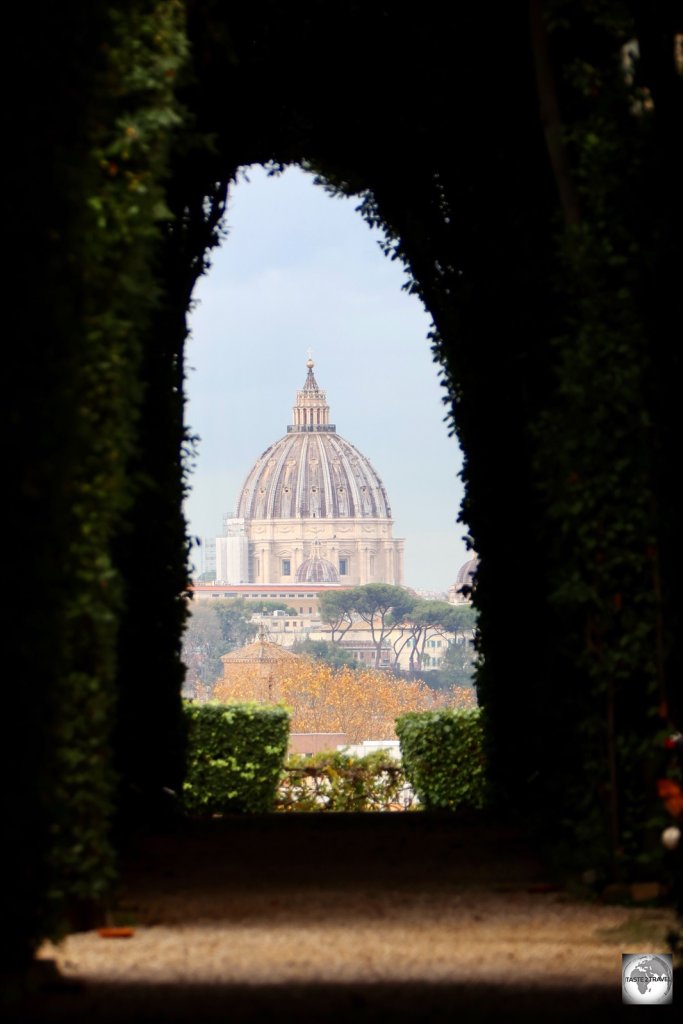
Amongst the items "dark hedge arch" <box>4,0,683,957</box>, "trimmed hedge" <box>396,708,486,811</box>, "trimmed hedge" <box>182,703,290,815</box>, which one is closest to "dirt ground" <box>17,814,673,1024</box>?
"dark hedge arch" <box>4,0,683,957</box>

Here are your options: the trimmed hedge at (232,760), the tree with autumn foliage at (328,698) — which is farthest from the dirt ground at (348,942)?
the tree with autumn foliage at (328,698)

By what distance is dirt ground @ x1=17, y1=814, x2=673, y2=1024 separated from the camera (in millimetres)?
5660

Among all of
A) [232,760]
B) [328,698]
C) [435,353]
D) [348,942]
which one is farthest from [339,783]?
[328,698]

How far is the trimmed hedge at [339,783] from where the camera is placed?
21.7 meters

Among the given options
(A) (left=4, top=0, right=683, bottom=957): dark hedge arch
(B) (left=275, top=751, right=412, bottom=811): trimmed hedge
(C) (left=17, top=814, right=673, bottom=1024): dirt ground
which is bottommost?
(C) (left=17, top=814, right=673, bottom=1024): dirt ground

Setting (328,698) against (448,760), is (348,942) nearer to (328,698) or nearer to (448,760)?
(448,760)

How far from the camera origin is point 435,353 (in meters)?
16.5

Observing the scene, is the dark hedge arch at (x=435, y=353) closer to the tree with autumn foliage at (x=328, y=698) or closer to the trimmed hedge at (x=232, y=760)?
the trimmed hedge at (x=232, y=760)

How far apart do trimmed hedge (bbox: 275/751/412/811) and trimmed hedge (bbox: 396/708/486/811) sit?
91.6 inches

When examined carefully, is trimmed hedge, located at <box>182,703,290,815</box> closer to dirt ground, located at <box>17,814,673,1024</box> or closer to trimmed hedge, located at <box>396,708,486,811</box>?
trimmed hedge, located at <box>396,708,486,811</box>

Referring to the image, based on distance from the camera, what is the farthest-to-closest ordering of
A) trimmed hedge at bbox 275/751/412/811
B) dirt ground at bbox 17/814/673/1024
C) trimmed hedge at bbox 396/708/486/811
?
trimmed hedge at bbox 275/751/412/811 < trimmed hedge at bbox 396/708/486/811 < dirt ground at bbox 17/814/673/1024

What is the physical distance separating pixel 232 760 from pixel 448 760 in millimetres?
2350

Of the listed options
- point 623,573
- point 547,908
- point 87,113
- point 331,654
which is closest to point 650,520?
point 623,573

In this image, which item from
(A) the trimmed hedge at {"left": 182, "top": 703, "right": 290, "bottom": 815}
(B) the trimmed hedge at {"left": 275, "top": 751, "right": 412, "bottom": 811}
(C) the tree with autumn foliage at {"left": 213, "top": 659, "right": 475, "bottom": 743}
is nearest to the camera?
(A) the trimmed hedge at {"left": 182, "top": 703, "right": 290, "bottom": 815}
